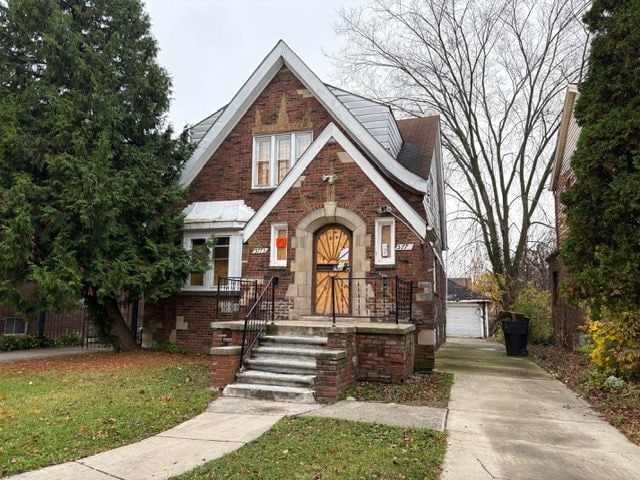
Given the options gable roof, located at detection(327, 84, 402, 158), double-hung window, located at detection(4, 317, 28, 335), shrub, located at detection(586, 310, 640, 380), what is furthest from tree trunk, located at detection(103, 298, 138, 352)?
shrub, located at detection(586, 310, 640, 380)

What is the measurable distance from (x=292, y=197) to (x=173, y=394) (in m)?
5.09

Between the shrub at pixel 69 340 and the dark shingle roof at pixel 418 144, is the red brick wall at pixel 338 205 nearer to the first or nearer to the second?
the dark shingle roof at pixel 418 144

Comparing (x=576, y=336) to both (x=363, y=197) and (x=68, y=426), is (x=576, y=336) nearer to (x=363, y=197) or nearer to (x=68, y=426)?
(x=363, y=197)

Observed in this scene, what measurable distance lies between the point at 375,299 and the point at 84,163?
696 cm

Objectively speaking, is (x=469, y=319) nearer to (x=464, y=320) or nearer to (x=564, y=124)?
(x=464, y=320)

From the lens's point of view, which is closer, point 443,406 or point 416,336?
point 443,406

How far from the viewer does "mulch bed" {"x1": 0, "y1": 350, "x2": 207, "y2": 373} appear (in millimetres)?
10023

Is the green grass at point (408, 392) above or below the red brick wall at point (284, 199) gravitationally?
below

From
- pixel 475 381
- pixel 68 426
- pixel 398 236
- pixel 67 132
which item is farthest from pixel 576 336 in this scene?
pixel 67 132

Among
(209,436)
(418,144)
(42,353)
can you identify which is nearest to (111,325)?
(42,353)

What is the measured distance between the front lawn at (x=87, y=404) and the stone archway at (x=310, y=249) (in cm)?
254

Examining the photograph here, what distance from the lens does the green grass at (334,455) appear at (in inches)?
164

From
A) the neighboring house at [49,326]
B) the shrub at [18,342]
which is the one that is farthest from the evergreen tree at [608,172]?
the neighboring house at [49,326]

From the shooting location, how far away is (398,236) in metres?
10.2
